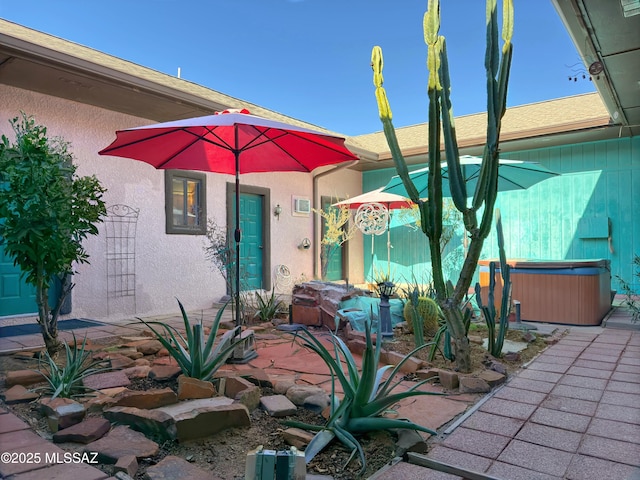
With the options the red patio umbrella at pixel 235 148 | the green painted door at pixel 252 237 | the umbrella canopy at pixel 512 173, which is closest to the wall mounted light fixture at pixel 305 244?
the green painted door at pixel 252 237

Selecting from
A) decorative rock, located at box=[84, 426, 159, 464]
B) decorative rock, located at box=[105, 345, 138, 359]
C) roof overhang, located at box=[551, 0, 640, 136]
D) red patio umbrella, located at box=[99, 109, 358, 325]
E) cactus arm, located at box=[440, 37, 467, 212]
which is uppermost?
roof overhang, located at box=[551, 0, 640, 136]

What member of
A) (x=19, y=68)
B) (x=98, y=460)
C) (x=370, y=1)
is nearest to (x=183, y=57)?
(x=370, y=1)

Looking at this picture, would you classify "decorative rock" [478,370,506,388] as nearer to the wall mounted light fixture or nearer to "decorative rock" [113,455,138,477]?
"decorative rock" [113,455,138,477]

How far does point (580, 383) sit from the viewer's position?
121 inches

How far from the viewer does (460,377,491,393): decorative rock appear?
287 cm

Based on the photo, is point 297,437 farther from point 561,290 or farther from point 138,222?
point 138,222

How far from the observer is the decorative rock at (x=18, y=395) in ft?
8.14

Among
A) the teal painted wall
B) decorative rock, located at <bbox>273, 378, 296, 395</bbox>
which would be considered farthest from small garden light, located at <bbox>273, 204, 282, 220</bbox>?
decorative rock, located at <bbox>273, 378, 296, 395</bbox>

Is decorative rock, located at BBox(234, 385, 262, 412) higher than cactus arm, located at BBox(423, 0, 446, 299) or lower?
lower

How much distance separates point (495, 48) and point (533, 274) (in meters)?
3.52

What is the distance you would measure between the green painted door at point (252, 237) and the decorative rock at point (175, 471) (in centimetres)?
590

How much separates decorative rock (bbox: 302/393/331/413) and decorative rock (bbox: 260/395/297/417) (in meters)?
0.08

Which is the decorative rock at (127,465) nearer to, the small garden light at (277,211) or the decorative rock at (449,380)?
the decorative rock at (449,380)

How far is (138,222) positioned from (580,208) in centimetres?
761
